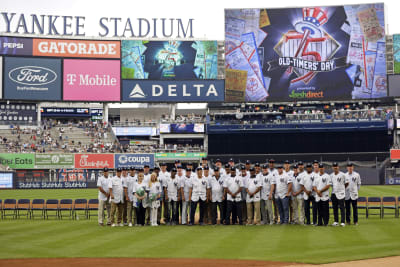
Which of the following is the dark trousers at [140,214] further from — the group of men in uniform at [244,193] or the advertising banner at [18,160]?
the advertising banner at [18,160]

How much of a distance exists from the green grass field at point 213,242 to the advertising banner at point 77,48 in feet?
145

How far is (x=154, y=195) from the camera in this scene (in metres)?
17.3

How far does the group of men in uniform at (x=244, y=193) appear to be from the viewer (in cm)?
1694

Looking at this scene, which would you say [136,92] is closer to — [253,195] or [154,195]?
[154,195]

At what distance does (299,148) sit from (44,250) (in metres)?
48.4

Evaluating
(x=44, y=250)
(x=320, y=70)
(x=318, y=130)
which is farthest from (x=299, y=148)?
(x=44, y=250)

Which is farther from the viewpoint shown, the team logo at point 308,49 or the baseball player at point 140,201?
the team logo at point 308,49

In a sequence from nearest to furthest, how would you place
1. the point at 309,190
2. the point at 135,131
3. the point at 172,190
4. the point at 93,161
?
the point at 309,190
the point at 172,190
the point at 93,161
the point at 135,131

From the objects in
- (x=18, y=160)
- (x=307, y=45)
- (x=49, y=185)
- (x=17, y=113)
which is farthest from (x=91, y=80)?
(x=307, y=45)

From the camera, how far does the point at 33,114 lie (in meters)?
61.8

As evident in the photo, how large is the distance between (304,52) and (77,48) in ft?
79.3

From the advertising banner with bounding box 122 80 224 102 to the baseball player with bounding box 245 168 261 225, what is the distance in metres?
43.4

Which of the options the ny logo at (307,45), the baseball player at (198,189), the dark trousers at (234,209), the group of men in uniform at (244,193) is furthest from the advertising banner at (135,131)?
the dark trousers at (234,209)

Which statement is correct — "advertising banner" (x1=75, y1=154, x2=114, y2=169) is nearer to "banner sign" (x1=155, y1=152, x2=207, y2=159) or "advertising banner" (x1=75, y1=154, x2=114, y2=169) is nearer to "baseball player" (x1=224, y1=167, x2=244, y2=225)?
"banner sign" (x1=155, y1=152, x2=207, y2=159)
